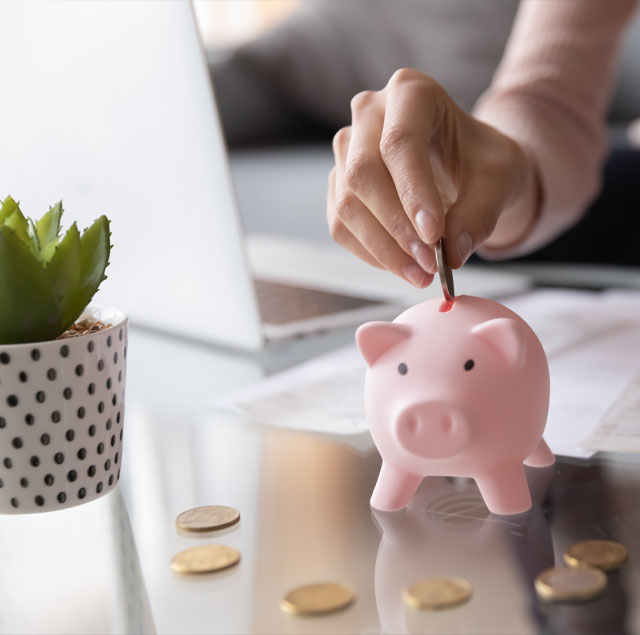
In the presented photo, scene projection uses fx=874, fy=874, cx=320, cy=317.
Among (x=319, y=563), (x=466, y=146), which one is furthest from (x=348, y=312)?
(x=319, y=563)

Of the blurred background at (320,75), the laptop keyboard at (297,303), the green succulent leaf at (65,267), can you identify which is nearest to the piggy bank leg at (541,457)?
the green succulent leaf at (65,267)

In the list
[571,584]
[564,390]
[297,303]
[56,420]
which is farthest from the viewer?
[297,303]

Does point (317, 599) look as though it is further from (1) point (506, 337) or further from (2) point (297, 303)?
(2) point (297, 303)

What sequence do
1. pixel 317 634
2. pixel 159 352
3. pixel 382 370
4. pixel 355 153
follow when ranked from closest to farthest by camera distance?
1. pixel 317 634
2. pixel 382 370
3. pixel 355 153
4. pixel 159 352

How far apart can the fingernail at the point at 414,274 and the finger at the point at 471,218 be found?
0.09 ft

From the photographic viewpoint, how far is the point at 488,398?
0.51 meters

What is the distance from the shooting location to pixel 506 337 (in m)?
0.51

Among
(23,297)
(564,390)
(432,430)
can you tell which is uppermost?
(23,297)

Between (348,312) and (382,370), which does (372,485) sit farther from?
(348,312)

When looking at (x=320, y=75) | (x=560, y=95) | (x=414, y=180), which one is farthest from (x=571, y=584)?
(x=320, y=75)

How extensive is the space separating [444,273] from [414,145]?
0.34 feet

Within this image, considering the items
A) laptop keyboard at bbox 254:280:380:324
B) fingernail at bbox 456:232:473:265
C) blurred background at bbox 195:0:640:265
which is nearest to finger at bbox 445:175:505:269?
fingernail at bbox 456:232:473:265

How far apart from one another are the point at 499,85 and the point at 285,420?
0.76 metres

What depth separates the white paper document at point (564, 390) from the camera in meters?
0.68
